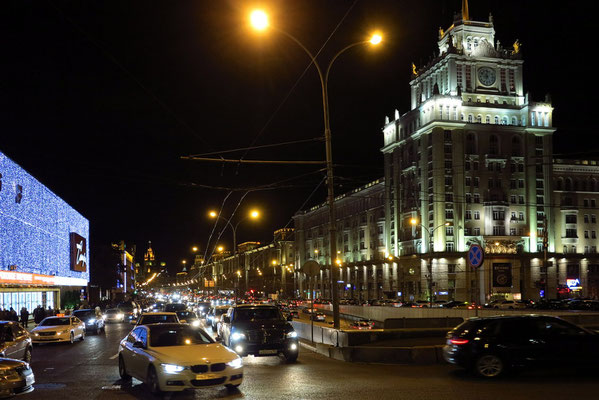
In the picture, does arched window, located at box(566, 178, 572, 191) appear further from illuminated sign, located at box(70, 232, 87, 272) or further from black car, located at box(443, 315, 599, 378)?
black car, located at box(443, 315, 599, 378)

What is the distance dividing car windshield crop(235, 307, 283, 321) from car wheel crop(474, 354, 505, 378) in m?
8.30

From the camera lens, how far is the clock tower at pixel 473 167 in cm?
8625

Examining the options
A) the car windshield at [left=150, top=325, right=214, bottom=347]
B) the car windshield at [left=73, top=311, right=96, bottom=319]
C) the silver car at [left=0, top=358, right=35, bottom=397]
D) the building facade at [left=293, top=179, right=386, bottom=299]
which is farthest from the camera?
the building facade at [left=293, top=179, right=386, bottom=299]

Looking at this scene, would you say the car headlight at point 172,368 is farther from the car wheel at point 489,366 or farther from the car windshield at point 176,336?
→ the car wheel at point 489,366

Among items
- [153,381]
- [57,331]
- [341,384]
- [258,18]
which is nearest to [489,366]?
[341,384]

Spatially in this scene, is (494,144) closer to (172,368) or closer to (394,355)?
(394,355)

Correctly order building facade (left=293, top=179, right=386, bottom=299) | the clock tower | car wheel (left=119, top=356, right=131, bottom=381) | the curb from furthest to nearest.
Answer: building facade (left=293, top=179, right=386, bottom=299) < the clock tower < the curb < car wheel (left=119, top=356, right=131, bottom=381)

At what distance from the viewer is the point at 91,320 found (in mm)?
35688

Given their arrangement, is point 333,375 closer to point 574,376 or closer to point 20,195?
point 574,376

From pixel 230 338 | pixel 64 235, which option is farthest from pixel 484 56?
pixel 230 338

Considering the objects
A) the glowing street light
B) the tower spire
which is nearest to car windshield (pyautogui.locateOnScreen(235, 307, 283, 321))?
the glowing street light

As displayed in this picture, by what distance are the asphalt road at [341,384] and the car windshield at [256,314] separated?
2571mm

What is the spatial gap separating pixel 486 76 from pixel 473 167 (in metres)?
12.8

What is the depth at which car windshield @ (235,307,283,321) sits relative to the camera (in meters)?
21.0
